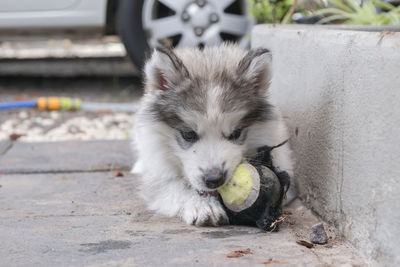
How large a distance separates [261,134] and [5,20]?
495 centimetres

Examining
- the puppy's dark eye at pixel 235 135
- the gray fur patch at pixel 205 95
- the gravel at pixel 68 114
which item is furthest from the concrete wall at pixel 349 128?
the gravel at pixel 68 114

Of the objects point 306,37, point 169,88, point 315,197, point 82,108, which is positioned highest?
point 306,37

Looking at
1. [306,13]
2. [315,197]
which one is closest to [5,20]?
[306,13]

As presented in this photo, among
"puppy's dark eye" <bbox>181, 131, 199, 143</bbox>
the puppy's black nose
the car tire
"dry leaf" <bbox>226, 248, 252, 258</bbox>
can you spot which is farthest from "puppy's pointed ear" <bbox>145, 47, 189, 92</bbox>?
the car tire

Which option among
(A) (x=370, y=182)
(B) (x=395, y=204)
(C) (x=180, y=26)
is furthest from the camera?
(C) (x=180, y=26)

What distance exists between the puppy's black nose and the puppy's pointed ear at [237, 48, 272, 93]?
2.07ft

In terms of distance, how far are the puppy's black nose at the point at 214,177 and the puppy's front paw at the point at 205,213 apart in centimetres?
23

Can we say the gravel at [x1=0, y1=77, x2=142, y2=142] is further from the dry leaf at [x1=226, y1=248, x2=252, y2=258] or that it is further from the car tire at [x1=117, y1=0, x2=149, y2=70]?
the dry leaf at [x1=226, y1=248, x2=252, y2=258]

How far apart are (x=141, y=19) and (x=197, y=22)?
709mm

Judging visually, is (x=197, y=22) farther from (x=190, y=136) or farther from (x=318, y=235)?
(x=318, y=235)

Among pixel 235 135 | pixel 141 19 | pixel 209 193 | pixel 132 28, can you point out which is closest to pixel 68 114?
pixel 132 28

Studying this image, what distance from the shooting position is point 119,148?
5.66 meters

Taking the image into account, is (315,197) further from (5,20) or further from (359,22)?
(5,20)

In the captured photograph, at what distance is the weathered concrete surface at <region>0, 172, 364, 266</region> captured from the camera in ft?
9.59
